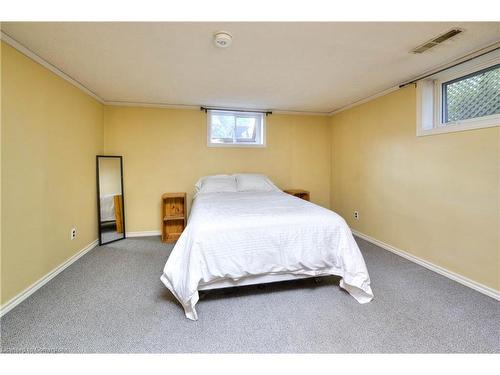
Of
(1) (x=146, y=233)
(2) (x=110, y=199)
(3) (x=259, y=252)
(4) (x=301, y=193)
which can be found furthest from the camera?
(4) (x=301, y=193)

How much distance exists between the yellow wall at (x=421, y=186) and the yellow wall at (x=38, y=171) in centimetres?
378

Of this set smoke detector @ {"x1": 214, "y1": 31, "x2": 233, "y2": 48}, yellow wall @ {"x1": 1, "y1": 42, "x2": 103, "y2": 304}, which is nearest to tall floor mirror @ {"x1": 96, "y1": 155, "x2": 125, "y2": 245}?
yellow wall @ {"x1": 1, "y1": 42, "x2": 103, "y2": 304}

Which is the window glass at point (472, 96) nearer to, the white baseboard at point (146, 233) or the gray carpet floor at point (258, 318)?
the gray carpet floor at point (258, 318)

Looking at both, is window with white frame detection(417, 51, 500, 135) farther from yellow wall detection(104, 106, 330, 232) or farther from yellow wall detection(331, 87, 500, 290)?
yellow wall detection(104, 106, 330, 232)

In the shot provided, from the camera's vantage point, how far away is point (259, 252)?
1724 mm

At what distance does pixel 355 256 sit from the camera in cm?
181

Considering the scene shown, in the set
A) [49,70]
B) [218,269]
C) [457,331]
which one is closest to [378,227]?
[457,331]

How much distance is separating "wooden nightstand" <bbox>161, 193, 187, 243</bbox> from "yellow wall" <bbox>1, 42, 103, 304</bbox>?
0.93m

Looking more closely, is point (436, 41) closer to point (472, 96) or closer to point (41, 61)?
point (472, 96)

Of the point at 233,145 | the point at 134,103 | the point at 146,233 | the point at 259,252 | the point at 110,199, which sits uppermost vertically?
the point at 134,103

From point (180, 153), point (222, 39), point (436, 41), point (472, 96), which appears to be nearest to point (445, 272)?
point (472, 96)

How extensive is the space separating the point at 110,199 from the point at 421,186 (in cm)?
401

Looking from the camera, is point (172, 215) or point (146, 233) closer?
point (172, 215)

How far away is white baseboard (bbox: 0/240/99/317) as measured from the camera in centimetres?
162
